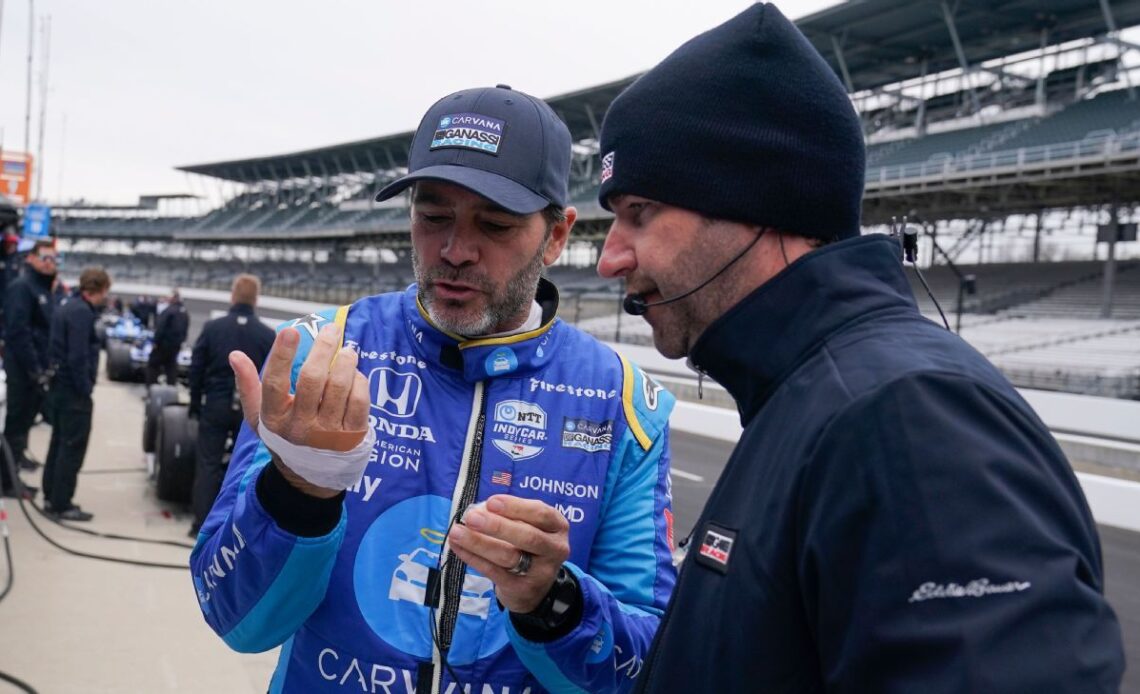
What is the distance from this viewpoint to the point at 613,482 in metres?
1.70

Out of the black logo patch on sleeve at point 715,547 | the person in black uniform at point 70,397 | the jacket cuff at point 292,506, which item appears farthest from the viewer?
the person in black uniform at point 70,397

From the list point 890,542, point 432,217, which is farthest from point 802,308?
point 432,217

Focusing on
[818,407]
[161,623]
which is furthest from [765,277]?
[161,623]

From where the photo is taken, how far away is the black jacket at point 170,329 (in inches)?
473

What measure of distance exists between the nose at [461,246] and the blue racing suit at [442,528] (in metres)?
0.14

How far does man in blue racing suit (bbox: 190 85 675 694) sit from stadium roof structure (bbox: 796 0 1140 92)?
2628 cm

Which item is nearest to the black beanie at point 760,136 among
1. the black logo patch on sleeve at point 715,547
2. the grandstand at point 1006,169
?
the black logo patch on sleeve at point 715,547

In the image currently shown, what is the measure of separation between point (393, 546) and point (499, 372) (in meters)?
0.39

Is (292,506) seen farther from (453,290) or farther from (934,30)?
(934,30)

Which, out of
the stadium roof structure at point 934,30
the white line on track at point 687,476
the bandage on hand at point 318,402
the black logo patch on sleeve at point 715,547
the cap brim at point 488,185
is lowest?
the white line on track at point 687,476

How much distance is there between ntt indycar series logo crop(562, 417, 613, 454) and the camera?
1.67 metres

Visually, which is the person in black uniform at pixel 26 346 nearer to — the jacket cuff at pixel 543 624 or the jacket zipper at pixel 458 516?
the jacket zipper at pixel 458 516

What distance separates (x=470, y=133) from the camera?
1.69 metres

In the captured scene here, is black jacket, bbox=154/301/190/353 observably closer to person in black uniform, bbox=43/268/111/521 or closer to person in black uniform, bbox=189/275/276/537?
person in black uniform, bbox=43/268/111/521
